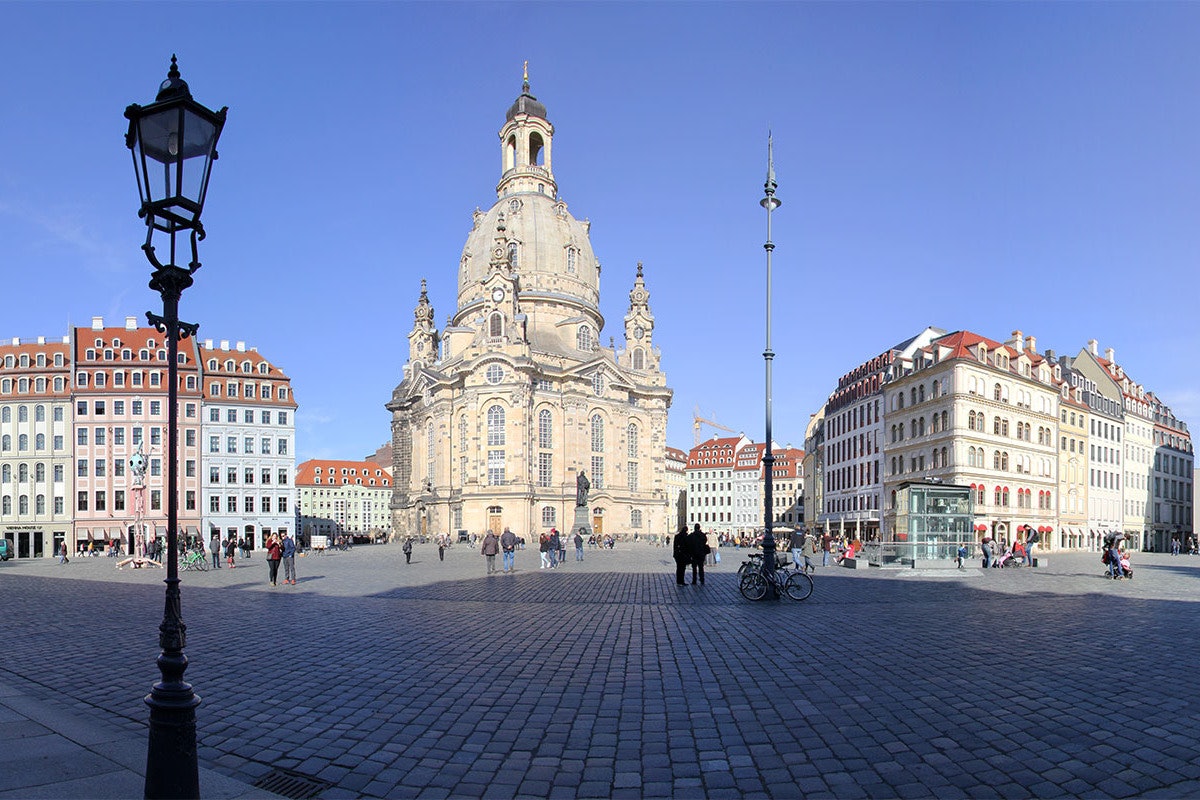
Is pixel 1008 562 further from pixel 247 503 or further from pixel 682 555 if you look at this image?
pixel 247 503

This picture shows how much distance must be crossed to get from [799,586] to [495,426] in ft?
221

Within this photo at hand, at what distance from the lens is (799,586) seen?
68.0ft

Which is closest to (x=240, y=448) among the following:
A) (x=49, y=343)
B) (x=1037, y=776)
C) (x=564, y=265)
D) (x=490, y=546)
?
(x=49, y=343)

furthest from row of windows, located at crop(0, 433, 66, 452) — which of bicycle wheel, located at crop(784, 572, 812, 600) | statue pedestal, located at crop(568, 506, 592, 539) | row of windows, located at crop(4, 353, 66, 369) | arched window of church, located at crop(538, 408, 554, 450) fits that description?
bicycle wheel, located at crop(784, 572, 812, 600)

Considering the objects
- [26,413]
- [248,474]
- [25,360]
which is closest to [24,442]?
[26,413]

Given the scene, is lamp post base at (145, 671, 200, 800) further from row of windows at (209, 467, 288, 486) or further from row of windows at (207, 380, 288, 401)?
row of windows at (209, 467, 288, 486)

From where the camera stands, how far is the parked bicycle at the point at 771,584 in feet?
65.9

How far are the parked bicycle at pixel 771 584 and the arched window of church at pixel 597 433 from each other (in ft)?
236

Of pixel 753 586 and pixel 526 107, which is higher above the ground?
pixel 526 107

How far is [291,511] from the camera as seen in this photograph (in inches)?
3366

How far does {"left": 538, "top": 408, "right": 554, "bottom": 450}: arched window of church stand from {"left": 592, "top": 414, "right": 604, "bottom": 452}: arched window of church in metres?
6.10

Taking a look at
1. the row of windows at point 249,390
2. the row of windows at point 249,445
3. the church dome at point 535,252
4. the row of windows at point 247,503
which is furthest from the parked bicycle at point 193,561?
the church dome at point 535,252

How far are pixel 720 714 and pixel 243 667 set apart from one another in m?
6.71

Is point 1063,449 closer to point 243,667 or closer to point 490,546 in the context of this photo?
point 490,546
